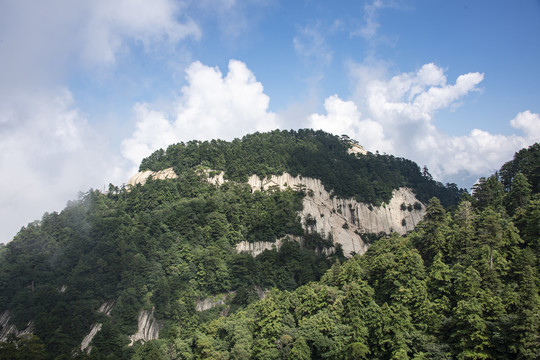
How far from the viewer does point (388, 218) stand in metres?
104

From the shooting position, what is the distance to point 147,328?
64375 millimetres

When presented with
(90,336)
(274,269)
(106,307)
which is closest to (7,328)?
(106,307)

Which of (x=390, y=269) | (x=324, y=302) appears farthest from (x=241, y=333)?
(x=390, y=269)

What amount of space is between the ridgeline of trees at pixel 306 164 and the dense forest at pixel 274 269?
1.64 ft

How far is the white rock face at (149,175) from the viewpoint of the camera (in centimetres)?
10388

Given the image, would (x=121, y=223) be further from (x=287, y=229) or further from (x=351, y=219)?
(x=351, y=219)

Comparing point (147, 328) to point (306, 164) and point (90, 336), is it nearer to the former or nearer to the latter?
point (90, 336)

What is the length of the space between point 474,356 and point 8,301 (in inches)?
2979

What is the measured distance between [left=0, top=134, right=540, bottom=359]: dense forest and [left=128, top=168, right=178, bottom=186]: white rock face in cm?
309

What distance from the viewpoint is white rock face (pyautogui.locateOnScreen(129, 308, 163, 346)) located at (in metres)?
63.2

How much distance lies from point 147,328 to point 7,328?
24.7m

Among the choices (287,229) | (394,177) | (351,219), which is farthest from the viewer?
(394,177)

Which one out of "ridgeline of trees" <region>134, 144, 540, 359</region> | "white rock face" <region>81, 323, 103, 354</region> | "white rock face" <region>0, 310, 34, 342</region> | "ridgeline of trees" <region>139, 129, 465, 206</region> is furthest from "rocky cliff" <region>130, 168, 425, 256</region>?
"white rock face" <region>81, 323, 103, 354</region>

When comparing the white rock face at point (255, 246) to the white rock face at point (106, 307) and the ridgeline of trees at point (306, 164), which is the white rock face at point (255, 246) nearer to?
the ridgeline of trees at point (306, 164)
